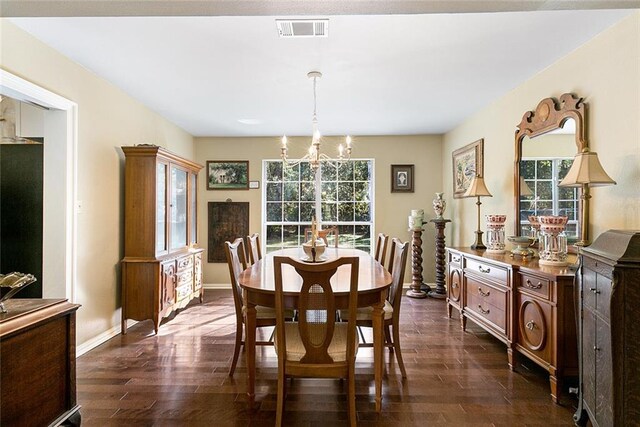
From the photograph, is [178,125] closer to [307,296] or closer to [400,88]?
[400,88]

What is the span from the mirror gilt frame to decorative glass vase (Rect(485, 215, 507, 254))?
18 cm

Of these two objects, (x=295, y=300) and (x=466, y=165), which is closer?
(x=295, y=300)

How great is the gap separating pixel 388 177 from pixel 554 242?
3008mm

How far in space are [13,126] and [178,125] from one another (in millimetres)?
Answer: 2008

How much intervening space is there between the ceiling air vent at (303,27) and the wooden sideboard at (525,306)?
2185 millimetres

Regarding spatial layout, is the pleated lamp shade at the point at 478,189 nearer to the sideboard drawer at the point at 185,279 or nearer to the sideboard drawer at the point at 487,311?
the sideboard drawer at the point at 487,311

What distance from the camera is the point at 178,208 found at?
3990 millimetres

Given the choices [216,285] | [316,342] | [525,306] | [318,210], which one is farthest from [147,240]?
[525,306]

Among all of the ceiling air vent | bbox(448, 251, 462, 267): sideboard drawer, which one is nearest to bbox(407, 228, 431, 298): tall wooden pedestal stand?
bbox(448, 251, 462, 267): sideboard drawer

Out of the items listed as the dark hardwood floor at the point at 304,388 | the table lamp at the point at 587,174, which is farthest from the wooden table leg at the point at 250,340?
the table lamp at the point at 587,174

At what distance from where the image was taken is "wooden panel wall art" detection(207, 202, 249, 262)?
5.25 meters

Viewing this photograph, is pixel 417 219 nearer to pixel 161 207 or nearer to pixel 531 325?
pixel 531 325

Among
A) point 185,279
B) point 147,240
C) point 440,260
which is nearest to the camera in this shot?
point 147,240

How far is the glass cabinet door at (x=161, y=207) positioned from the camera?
11.2 ft
